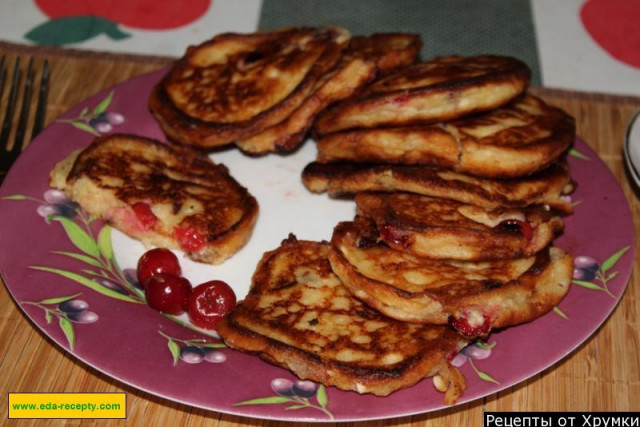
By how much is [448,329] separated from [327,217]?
3.60ft

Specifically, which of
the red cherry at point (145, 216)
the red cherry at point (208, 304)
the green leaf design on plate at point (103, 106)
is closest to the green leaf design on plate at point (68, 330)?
the red cherry at point (208, 304)

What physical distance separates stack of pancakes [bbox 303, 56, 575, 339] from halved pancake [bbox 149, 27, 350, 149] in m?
0.29

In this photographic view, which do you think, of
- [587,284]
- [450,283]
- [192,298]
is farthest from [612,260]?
[192,298]

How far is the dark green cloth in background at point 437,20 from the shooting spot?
5.58 m

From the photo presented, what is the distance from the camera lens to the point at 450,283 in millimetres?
3162

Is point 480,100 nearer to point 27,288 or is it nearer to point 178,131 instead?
point 178,131

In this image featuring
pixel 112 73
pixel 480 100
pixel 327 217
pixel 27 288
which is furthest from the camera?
pixel 112 73

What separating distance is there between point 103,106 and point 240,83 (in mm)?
820

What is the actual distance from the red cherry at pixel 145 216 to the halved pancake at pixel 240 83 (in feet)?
1.70

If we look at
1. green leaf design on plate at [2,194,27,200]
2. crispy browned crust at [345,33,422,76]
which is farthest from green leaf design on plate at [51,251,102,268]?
crispy browned crust at [345,33,422,76]

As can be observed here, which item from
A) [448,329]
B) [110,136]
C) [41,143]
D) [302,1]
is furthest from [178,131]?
[302,1]

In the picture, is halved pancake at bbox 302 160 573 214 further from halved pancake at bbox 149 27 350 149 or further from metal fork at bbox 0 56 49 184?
metal fork at bbox 0 56 49 184

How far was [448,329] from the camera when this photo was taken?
3.07m

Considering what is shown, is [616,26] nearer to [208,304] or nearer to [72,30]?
[72,30]
